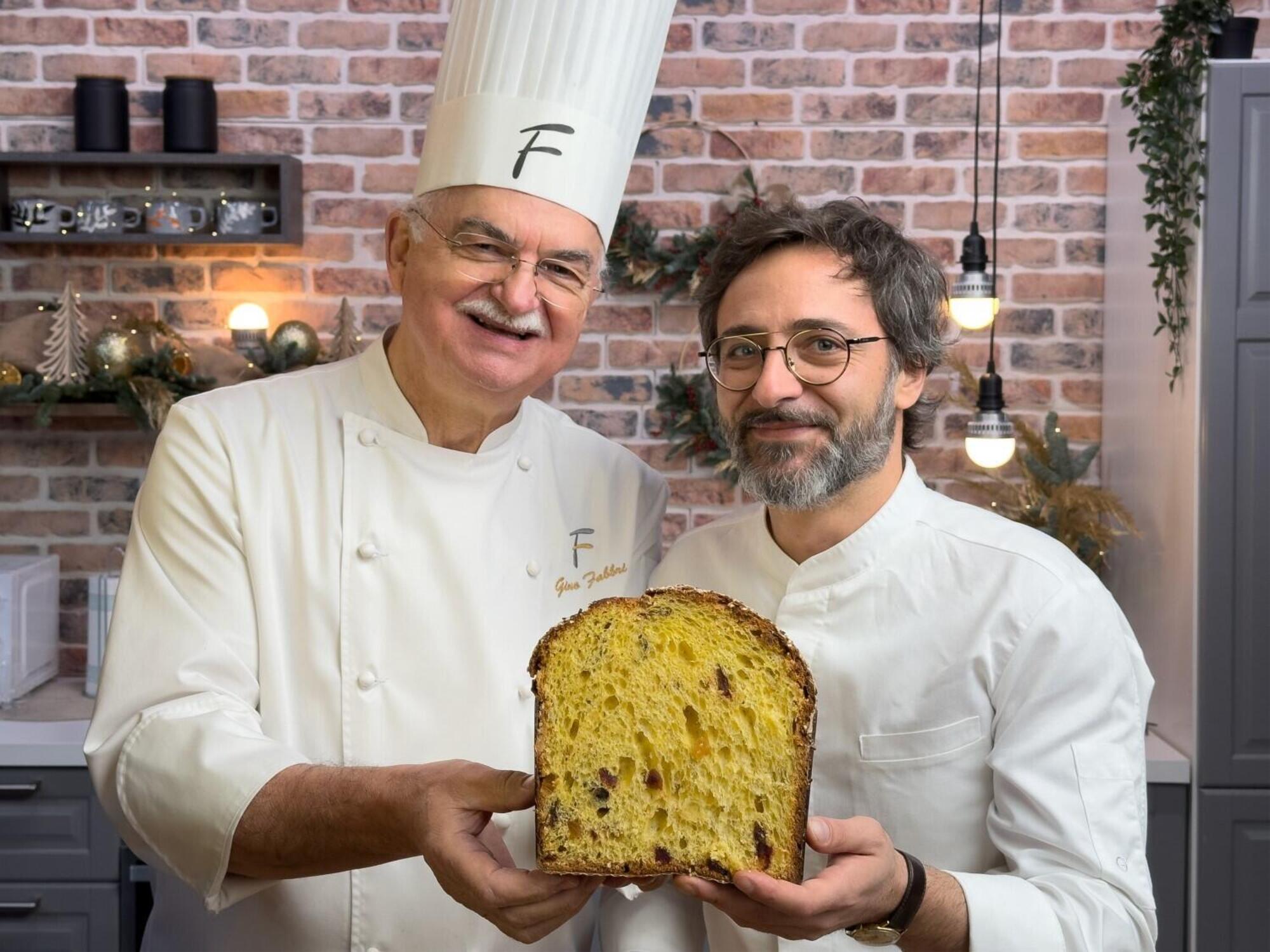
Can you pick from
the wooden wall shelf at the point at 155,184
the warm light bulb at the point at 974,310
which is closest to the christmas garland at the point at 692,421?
the warm light bulb at the point at 974,310

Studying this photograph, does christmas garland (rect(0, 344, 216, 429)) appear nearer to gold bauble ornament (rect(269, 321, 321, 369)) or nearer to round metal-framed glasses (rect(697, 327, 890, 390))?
gold bauble ornament (rect(269, 321, 321, 369))

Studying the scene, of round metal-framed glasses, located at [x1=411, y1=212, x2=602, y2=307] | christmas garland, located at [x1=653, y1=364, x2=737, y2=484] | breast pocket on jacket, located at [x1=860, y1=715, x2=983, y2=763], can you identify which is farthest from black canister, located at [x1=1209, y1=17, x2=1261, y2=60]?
breast pocket on jacket, located at [x1=860, y1=715, x2=983, y2=763]

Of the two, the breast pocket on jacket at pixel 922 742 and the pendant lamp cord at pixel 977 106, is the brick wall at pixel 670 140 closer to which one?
the pendant lamp cord at pixel 977 106

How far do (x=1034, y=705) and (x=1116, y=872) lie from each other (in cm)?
20

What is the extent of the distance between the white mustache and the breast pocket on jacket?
68 cm

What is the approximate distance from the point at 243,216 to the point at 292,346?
40 centimetres

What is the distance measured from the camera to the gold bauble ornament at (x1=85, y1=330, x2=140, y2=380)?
126 inches

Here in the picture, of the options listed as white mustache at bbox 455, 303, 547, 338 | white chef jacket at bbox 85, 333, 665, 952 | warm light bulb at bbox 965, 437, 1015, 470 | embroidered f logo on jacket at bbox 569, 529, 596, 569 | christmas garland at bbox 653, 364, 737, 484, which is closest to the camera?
white chef jacket at bbox 85, 333, 665, 952

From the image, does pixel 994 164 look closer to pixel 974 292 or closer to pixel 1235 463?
pixel 974 292

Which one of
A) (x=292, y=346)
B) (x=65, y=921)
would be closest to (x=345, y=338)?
(x=292, y=346)

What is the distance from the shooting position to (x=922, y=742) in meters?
1.56

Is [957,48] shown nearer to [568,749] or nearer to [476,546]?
[476,546]

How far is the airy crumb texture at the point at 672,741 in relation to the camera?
130 cm

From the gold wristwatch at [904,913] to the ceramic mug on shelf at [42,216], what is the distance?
2.86 metres
